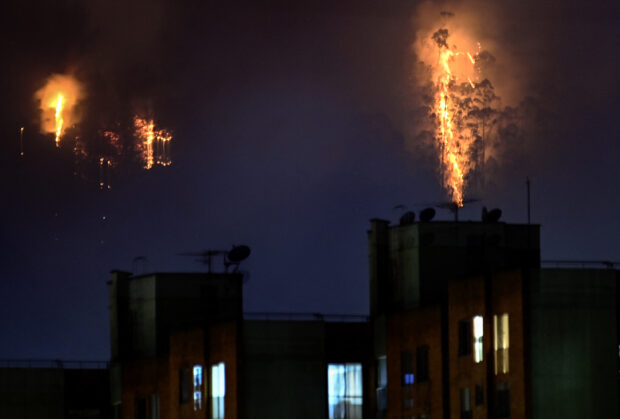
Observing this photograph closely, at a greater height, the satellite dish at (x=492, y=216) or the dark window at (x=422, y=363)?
the satellite dish at (x=492, y=216)

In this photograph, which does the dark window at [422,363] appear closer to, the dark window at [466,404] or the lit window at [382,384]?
the lit window at [382,384]

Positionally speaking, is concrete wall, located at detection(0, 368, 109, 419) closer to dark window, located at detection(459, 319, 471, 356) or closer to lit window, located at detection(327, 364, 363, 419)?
lit window, located at detection(327, 364, 363, 419)

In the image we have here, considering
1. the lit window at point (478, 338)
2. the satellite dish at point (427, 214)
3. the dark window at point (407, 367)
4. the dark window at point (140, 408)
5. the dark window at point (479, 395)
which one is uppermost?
the satellite dish at point (427, 214)

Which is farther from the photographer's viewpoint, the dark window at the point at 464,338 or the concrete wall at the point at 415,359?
the concrete wall at the point at 415,359

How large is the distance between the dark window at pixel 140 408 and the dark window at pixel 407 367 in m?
20.7

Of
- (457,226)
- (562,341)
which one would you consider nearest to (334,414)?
(457,226)

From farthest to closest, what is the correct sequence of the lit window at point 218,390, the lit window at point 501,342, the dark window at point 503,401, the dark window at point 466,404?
1. the lit window at point 218,390
2. the dark window at point 466,404
3. the lit window at point 501,342
4. the dark window at point 503,401

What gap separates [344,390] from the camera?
103m

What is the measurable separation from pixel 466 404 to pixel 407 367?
24.8 feet

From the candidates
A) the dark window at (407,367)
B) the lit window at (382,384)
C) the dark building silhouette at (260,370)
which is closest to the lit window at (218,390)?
the dark building silhouette at (260,370)

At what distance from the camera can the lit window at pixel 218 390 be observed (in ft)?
333

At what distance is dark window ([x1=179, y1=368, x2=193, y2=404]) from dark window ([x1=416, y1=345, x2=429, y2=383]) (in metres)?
14.3

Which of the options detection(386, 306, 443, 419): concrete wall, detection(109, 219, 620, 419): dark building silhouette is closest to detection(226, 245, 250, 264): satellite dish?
detection(109, 219, 620, 419): dark building silhouette

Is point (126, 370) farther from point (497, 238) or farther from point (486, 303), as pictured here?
point (486, 303)
